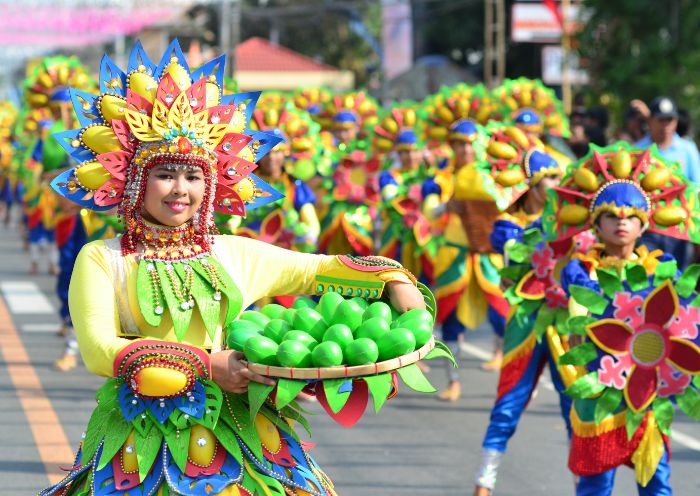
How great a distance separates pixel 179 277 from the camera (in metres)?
4.38

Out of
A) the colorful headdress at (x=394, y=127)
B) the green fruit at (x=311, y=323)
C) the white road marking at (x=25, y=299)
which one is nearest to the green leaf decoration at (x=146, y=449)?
the green fruit at (x=311, y=323)

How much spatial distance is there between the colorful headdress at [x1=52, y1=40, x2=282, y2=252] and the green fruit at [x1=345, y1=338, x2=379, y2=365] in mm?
863

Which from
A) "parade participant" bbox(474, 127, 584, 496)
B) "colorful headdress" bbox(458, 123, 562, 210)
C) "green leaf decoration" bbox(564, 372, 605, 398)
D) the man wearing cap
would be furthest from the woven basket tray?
the man wearing cap

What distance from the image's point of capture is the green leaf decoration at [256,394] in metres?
3.92

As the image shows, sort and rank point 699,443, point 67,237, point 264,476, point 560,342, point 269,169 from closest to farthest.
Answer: point 264,476, point 560,342, point 699,443, point 269,169, point 67,237

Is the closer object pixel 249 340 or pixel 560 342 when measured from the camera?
pixel 249 340

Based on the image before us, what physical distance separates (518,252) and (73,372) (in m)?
5.10

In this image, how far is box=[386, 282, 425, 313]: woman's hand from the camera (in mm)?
4309

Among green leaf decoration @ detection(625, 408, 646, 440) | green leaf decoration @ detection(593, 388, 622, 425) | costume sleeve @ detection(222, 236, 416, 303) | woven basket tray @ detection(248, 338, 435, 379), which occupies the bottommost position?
green leaf decoration @ detection(625, 408, 646, 440)

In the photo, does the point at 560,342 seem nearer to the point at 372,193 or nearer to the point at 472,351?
the point at 472,351

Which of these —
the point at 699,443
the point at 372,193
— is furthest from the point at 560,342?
the point at 372,193

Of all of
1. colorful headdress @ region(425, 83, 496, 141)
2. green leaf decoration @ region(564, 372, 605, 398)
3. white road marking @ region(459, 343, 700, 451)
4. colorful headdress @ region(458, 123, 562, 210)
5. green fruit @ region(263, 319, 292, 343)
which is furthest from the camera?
colorful headdress @ region(425, 83, 496, 141)

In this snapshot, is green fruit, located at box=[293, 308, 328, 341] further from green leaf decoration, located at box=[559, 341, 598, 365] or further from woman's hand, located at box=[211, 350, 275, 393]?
green leaf decoration, located at box=[559, 341, 598, 365]

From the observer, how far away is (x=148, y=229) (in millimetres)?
4422
